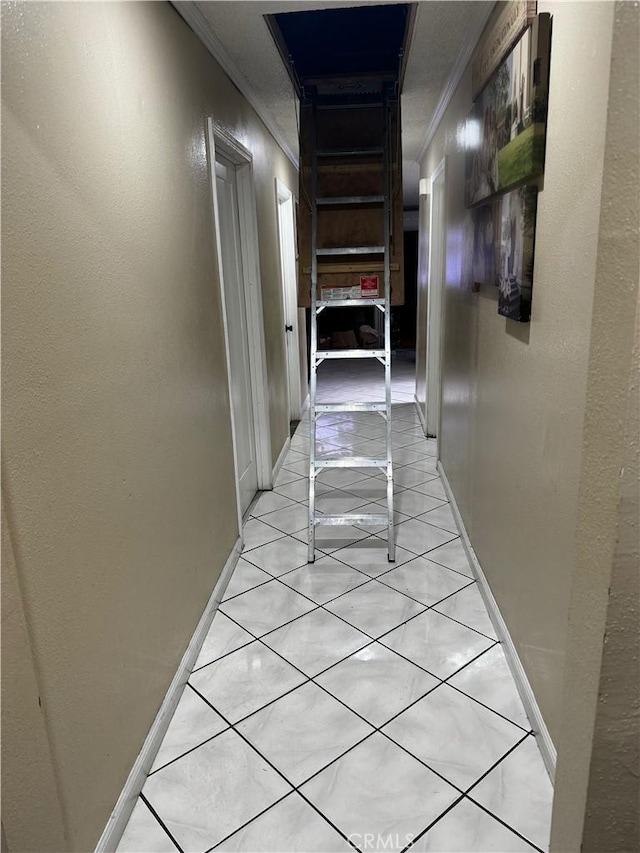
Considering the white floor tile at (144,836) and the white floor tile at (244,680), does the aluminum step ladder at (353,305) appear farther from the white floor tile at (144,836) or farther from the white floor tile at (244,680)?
the white floor tile at (144,836)

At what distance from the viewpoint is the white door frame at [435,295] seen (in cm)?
400

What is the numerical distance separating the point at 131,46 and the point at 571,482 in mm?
1789

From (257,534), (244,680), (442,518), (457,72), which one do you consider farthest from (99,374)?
(457,72)

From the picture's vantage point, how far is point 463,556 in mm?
2875

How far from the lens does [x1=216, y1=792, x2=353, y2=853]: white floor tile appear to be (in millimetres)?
1450

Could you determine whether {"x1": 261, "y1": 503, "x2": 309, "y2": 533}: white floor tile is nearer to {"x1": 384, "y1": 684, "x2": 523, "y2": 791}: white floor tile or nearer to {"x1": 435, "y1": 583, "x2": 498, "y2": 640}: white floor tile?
{"x1": 435, "y1": 583, "x2": 498, "y2": 640}: white floor tile

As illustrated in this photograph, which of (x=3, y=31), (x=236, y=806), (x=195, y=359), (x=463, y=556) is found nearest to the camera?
(x=3, y=31)

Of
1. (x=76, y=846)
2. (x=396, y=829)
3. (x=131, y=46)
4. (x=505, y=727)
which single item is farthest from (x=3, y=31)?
(x=505, y=727)

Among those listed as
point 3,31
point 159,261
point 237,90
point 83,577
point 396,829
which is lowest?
point 396,829

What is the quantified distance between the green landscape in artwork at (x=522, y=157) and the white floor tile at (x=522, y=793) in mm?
1750

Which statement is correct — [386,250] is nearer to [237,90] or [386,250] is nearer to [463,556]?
[237,90]

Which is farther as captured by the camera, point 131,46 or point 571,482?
point 131,46

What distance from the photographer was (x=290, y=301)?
16.9 ft

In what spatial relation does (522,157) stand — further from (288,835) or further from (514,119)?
(288,835)
